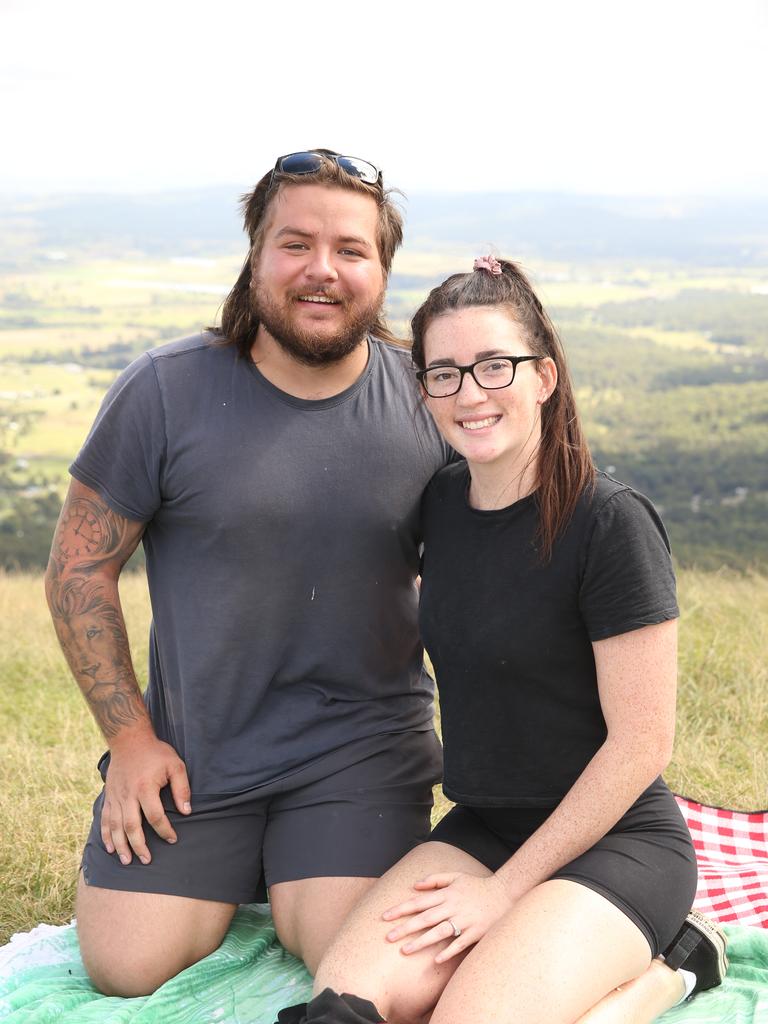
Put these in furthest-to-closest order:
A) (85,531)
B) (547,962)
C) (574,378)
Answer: (574,378) < (85,531) < (547,962)

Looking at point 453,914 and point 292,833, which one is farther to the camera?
point 292,833

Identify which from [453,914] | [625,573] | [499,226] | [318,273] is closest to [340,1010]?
[453,914]

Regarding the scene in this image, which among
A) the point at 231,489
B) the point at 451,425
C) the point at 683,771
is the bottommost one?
the point at 683,771

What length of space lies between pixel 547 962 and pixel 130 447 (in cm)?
167

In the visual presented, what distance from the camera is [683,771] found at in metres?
4.16

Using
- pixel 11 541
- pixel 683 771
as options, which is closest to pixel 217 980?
pixel 683 771

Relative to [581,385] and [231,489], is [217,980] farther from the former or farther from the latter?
[581,385]

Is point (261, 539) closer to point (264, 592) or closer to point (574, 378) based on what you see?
point (264, 592)

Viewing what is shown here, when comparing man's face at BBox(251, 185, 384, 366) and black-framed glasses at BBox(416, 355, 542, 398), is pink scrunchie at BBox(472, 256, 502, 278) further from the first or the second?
man's face at BBox(251, 185, 384, 366)

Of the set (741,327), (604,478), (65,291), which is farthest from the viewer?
(65,291)

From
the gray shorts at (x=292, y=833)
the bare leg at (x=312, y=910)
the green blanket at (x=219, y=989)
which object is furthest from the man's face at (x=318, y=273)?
the green blanket at (x=219, y=989)

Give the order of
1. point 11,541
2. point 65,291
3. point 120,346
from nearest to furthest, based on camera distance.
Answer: point 11,541 < point 120,346 < point 65,291

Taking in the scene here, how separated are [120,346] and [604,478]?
6379 centimetres

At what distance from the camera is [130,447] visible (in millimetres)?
2938
